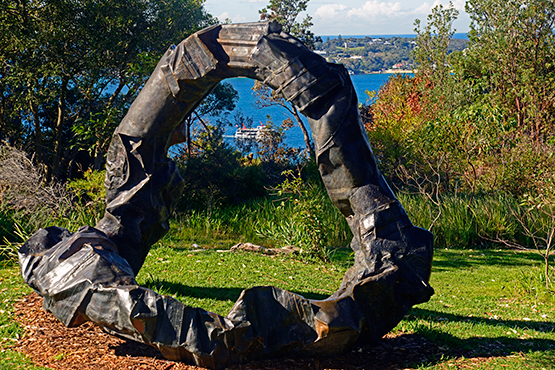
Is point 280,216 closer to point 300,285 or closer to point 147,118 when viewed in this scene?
point 300,285

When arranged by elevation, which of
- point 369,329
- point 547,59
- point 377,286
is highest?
point 547,59

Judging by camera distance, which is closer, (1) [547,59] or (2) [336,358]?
(2) [336,358]

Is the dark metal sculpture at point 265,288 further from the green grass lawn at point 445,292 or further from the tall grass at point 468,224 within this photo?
the tall grass at point 468,224

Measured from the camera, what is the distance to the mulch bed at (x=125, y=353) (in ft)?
12.3

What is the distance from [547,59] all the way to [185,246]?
12.2 metres

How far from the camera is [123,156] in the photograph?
4496mm

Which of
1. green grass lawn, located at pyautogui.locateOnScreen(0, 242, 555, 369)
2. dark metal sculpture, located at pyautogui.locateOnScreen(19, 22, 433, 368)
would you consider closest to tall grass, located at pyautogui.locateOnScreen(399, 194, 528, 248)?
green grass lawn, located at pyautogui.locateOnScreen(0, 242, 555, 369)

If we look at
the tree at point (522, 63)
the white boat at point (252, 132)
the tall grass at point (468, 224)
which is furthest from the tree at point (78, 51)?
the tree at point (522, 63)

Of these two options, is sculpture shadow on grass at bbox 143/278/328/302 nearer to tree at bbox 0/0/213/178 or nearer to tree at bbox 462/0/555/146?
tree at bbox 0/0/213/178

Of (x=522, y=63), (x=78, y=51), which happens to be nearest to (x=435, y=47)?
(x=522, y=63)

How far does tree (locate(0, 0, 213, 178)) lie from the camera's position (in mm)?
10547

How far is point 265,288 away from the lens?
3.67 meters

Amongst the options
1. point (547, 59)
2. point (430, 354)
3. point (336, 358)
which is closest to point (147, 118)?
point (336, 358)

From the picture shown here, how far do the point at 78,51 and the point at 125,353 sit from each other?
8819 millimetres
